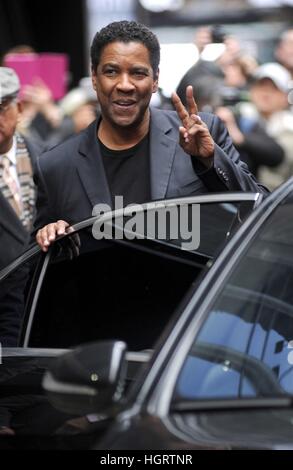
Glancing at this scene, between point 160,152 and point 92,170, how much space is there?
0.89 ft

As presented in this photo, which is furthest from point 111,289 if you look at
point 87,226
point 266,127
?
point 266,127

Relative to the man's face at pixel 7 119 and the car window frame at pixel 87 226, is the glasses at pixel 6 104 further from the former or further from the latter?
the car window frame at pixel 87 226

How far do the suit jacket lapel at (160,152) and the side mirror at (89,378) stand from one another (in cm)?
173

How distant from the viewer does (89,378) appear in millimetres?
2742

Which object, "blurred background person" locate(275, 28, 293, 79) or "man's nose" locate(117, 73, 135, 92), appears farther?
"blurred background person" locate(275, 28, 293, 79)

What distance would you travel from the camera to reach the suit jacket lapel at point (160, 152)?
4554 mm

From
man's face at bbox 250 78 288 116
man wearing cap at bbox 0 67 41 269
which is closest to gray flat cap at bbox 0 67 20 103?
man wearing cap at bbox 0 67 41 269

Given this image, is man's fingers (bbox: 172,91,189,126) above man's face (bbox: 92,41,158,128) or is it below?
below

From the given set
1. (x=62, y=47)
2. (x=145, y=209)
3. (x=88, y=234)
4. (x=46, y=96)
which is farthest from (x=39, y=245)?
(x=62, y=47)

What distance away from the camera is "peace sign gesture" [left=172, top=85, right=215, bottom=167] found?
4.17m

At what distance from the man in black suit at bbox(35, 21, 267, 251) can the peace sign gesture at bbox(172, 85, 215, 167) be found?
0.14 metres

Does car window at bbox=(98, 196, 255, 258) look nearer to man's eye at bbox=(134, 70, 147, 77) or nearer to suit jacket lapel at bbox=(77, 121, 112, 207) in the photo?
suit jacket lapel at bbox=(77, 121, 112, 207)

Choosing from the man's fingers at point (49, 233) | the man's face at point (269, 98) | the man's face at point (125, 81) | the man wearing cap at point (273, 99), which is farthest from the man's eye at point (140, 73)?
the man's face at point (269, 98)
